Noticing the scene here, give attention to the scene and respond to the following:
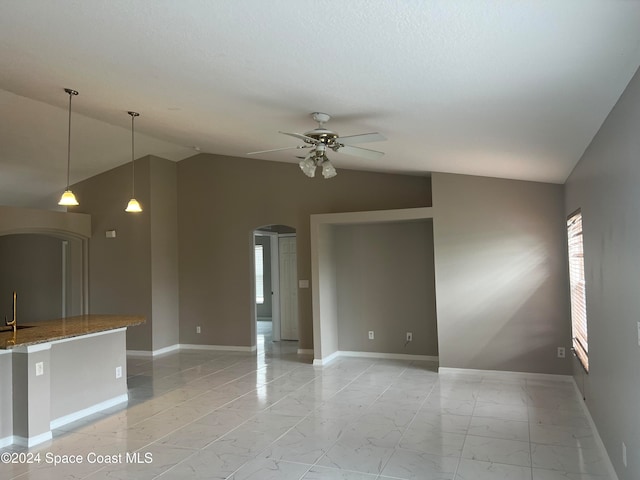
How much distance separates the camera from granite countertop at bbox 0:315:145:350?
391 centimetres

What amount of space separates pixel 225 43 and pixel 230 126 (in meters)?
2.34

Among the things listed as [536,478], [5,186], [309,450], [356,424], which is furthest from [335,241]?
[5,186]

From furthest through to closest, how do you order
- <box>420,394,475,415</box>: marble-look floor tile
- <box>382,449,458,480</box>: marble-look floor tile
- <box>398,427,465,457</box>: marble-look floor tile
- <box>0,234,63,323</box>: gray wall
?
<box>0,234,63,323</box>: gray wall
<box>420,394,475,415</box>: marble-look floor tile
<box>398,427,465,457</box>: marble-look floor tile
<box>382,449,458,480</box>: marble-look floor tile

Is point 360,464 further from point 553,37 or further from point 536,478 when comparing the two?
point 553,37

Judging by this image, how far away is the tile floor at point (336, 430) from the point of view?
343cm

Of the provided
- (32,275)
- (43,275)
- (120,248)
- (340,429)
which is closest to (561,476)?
(340,429)

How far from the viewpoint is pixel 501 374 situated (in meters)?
5.88

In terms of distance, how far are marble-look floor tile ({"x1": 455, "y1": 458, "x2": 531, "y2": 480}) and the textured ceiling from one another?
2382 millimetres

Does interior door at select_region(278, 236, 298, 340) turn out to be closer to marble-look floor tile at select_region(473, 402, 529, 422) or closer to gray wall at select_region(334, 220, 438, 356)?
gray wall at select_region(334, 220, 438, 356)

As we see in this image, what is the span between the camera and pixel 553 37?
6.51 ft

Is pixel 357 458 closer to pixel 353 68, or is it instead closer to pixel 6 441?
pixel 353 68

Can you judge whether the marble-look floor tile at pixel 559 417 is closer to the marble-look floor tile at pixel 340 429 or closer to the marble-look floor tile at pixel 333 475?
the marble-look floor tile at pixel 340 429

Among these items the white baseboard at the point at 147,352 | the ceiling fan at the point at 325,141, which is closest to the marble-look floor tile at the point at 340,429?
the white baseboard at the point at 147,352

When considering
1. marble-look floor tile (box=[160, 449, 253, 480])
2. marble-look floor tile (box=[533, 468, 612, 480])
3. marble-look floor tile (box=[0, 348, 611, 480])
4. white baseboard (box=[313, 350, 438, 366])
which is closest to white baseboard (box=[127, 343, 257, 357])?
marble-look floor tile (box=[0, 348, 611, 480])
